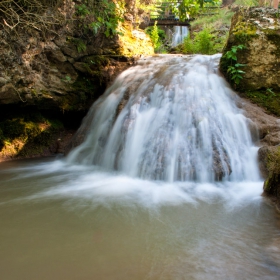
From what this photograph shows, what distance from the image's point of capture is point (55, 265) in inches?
81.6

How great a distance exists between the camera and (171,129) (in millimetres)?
4984

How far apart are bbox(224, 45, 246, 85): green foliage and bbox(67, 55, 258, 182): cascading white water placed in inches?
10.3

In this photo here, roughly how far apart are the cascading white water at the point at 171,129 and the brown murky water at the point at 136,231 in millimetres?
386

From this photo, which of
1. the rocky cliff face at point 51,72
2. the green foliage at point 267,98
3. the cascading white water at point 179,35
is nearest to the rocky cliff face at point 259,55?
the green foliage at point 267,98

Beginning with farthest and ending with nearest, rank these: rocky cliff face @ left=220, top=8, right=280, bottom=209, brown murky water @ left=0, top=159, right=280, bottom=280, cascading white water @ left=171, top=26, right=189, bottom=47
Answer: cascading white water @ left=171, top=26, right=189, bottom=47
rocky cliff face @ left=220, top=8, right=280, bottom=209
brown murky water @ left=0, top=159, right=280, bottom=280

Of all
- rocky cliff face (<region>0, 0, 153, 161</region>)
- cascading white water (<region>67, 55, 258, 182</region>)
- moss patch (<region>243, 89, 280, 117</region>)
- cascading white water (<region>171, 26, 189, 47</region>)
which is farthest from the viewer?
cascading white water (<region>171, 26, 189, 47</region>)

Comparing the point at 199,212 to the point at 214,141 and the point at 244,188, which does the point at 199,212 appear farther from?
the point at 214,141

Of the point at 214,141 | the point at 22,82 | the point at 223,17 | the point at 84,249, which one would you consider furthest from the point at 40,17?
the point at 223,17

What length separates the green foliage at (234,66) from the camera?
5984 millimetres

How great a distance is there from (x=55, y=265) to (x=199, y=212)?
172 centimetres

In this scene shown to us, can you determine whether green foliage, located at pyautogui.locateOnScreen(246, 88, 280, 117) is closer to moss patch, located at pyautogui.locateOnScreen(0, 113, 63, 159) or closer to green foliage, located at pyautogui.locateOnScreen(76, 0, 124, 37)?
green foliage, located at pyautogui.locateOnScreen(76, 0, 124, 37)

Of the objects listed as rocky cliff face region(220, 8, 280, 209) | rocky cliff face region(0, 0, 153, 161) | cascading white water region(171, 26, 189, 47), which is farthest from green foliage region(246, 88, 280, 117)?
cascading white water region(171, 26, 189, 47)

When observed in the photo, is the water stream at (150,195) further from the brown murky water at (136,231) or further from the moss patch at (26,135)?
the moss patch at (26,135)

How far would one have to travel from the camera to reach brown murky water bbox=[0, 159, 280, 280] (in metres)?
2.03
